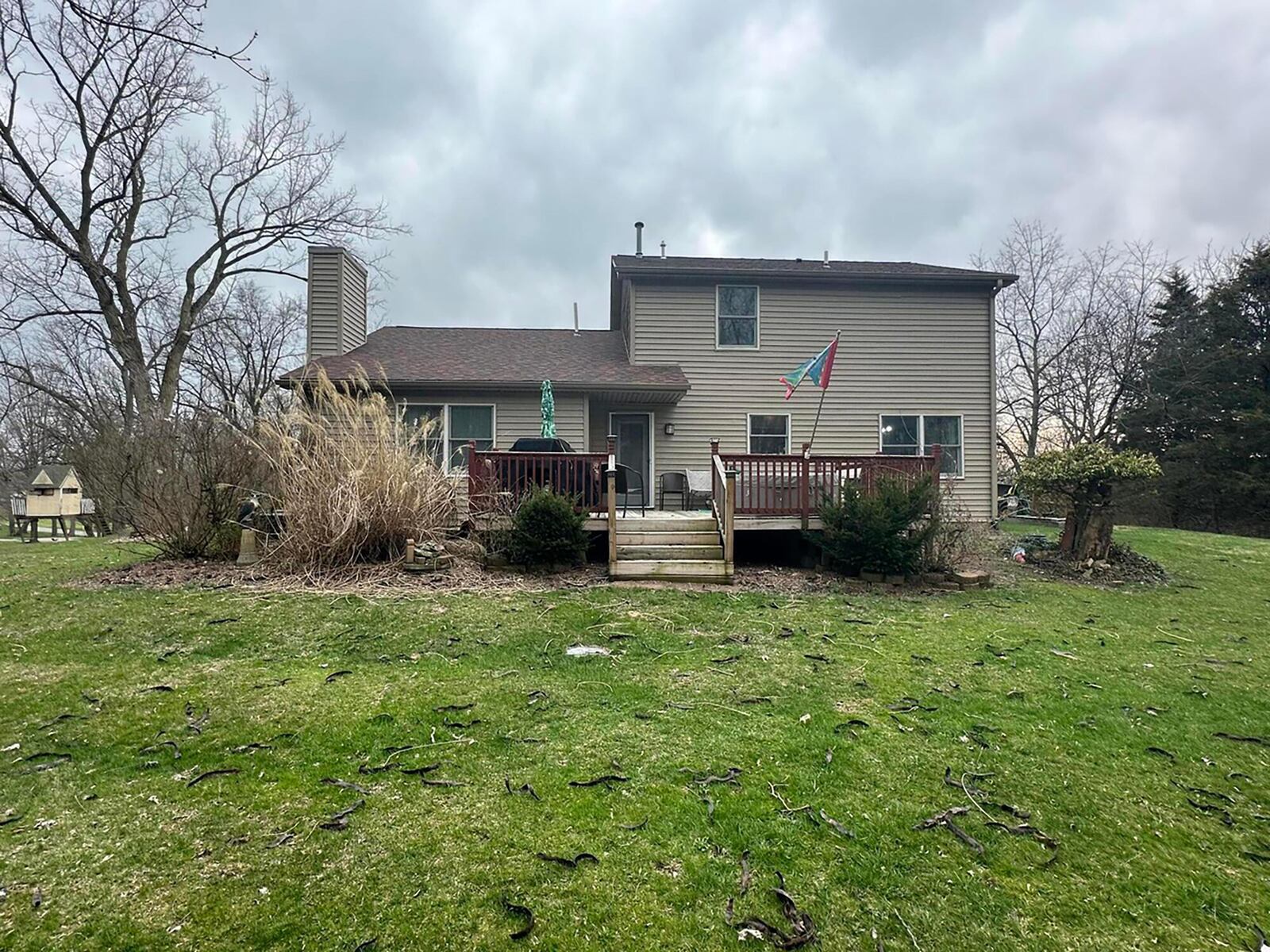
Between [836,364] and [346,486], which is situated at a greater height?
[836,364]

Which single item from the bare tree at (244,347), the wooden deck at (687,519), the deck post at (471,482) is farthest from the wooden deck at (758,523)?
the bare tree at (244,347)

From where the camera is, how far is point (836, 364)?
12266 millimetres

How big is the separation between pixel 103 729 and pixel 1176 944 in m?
4.43

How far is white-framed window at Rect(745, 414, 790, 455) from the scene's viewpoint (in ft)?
39.9

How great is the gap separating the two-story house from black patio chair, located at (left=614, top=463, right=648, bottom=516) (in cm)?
26

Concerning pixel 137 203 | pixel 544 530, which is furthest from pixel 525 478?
pixel 137 203

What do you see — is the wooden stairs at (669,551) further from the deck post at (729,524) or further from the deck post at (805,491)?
the deck post at (805,491)

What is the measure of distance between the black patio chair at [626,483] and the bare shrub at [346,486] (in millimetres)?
2864

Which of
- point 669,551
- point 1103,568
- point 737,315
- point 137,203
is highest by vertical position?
point 137,203

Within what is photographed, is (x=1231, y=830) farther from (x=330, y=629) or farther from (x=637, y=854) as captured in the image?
(x=330, y=629)

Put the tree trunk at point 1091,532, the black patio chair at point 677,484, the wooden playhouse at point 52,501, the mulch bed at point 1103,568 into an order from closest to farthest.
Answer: the mulch bed at point 1103,568 → the tree trunk at point 1091,532 → the black patio chair at point 677,484 → the wooden playhouse at point 52,501

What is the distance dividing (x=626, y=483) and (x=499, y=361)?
3899 mm

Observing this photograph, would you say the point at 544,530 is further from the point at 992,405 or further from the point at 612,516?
the point at 992,405

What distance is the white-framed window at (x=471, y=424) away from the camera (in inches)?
443
